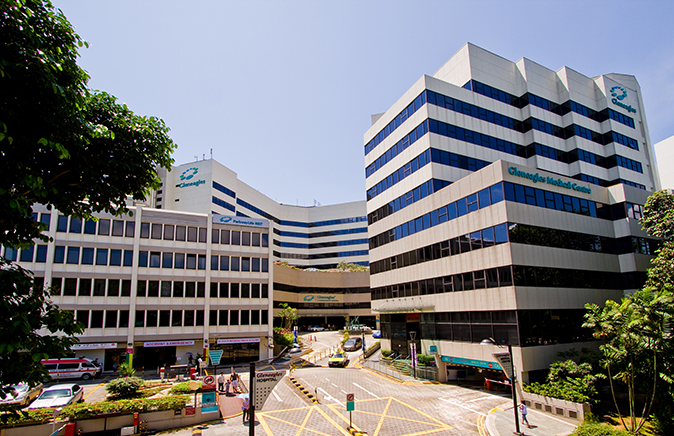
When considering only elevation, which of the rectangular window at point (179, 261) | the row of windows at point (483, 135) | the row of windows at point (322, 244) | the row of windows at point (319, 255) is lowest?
the rectangular window at point (179, 261)

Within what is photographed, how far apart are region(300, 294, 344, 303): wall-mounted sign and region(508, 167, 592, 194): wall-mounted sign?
61.7 meters

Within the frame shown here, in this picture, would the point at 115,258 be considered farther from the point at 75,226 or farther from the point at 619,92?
the point at 619,92

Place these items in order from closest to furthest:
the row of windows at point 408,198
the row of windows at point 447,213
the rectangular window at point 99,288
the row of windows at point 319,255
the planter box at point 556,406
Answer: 1. the planter box at point 556,406
2. the row of windows at point 447,213
3. the row of windows at point 408,198
4. the rectangular window at point 99,288
5. the row of windows at point 319,255

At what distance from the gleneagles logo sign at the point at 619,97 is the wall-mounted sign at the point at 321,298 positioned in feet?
202

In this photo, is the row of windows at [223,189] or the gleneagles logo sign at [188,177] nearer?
the gleneagles logo sign at [188,177]

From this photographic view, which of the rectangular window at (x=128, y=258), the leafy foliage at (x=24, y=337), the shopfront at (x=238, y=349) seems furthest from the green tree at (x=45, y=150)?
the shopfront at (x=238, y=349)

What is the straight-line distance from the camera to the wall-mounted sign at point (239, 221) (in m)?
49.1

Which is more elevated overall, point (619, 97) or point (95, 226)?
point (619, 97)

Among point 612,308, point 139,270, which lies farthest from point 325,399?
point 139,270

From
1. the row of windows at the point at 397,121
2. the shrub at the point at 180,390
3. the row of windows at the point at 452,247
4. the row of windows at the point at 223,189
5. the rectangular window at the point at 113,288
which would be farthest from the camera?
the row of windows at the point at 223,189

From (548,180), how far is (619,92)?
28757mm

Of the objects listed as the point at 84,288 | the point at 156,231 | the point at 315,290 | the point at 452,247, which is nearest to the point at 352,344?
the point at 315,290

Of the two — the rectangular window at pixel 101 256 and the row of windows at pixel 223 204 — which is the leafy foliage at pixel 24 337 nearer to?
the rectangular window at pixel 101 256

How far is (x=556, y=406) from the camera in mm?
24953
